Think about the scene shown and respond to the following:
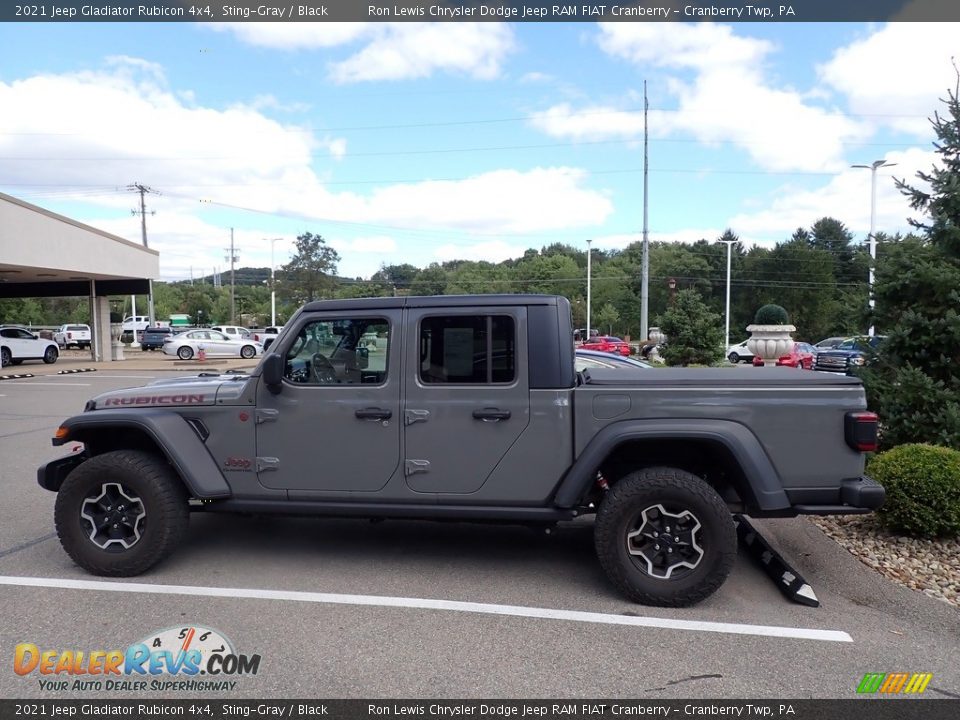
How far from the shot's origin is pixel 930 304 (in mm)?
6602

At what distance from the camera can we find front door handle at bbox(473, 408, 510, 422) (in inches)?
173

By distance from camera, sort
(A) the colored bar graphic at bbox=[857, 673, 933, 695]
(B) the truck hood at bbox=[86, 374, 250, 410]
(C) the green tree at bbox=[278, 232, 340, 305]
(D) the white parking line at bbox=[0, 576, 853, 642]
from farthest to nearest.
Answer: (C) the green tree at bbox=[278, 232, 340, 305] < (B) the truck hood at bbox=[86, 374, 250, 410] < (D) the white parking line at bbox=[0, 576, 853, 642] < (A) the colored bar graphic at bbox=[857, 673, 933, 695]

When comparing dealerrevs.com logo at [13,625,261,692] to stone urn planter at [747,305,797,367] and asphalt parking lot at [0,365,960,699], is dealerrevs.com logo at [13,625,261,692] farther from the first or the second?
stone urn planter at [747,305,797,367]

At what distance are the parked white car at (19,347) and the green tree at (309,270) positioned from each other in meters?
18.4

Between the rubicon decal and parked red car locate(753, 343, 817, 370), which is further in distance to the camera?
parked red car locate(753, 343, 817, 370)

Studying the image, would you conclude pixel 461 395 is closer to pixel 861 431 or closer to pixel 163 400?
pixel 163 400

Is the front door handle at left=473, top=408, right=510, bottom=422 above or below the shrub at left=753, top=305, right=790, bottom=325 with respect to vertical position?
below

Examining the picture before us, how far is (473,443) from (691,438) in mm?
1324

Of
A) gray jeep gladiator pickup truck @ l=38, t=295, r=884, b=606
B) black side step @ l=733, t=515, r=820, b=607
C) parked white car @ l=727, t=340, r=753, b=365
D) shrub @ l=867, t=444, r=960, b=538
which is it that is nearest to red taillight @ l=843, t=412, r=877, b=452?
gray jeep gladiator pickup truck @ l=38, t=295, r=884, b=606

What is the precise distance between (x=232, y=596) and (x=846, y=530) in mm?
4812

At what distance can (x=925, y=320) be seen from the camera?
253 inches

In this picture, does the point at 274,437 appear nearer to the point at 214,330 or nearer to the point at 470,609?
the point at 470,609

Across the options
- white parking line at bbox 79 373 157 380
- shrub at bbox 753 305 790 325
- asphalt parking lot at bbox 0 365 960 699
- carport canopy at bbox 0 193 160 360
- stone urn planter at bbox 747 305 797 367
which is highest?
carport canopy at bbox 0 193 160 360

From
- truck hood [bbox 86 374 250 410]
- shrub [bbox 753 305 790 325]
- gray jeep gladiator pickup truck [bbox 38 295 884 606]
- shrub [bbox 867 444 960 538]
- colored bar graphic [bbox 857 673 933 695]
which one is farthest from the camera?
shrub [bbox 753 305 790 325]
